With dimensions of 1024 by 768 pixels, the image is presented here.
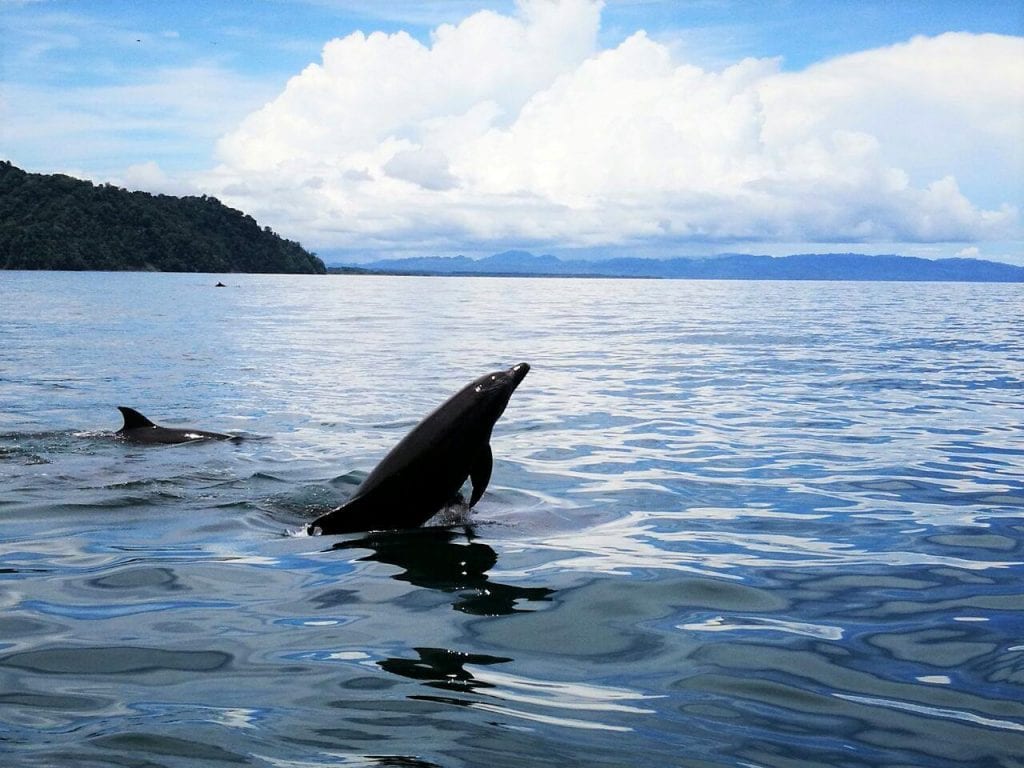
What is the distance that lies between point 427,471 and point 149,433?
6772 mm

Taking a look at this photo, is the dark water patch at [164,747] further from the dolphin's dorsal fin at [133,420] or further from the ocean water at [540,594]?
the dolphin's dorsal fin at [133,420]

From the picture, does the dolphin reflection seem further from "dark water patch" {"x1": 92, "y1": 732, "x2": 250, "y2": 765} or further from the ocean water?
"dark water patch" {"x1": 92, "y1": 732, "x2": 250, "y2": 765}

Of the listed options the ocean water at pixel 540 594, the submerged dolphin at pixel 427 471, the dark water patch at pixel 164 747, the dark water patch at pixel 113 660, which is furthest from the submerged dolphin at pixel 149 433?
the dark water patch at pixel 164 747

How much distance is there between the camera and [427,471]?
971 cm

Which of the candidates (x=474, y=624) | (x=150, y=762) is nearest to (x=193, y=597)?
(x=474, y=624)

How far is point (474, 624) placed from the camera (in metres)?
6.89

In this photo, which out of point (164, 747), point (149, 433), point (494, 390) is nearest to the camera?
point (164, 747)

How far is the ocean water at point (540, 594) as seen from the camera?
5.18 metres

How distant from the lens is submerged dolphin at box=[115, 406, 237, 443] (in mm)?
14828

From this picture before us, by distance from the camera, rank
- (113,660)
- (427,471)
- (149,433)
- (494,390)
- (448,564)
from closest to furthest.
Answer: (113,660), (448,564), (427,471), (494,390), (149,433)

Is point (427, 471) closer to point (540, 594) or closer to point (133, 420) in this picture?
point (540, 594)

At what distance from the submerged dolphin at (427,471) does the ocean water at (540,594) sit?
290 millimetres

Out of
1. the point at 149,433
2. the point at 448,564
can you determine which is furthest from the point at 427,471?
the point at 149,433

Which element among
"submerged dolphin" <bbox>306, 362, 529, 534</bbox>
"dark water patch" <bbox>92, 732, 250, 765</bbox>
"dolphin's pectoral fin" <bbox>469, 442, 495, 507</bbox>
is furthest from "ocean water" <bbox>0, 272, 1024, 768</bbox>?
"dolphin's pectoral fin" <bbox>469, 442, 495, 507</bbox>
